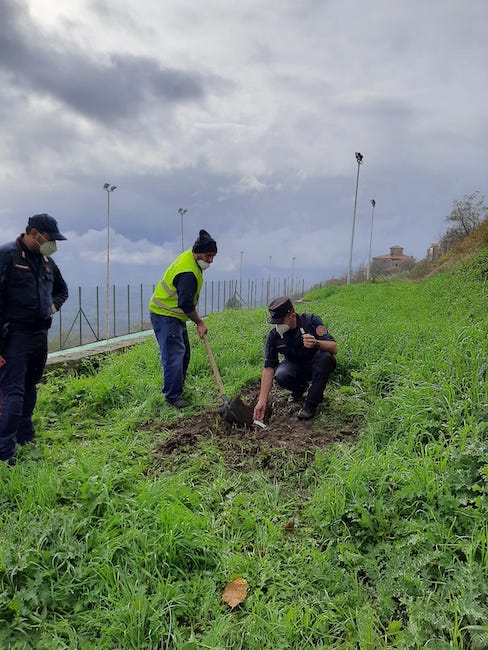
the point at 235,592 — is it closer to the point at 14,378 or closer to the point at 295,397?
the point at 14,378

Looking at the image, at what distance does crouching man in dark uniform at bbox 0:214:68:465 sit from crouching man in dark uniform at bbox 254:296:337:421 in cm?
176

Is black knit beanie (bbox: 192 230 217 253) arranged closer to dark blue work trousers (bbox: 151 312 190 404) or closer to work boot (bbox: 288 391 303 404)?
dark blue work trousers (bbox: 151 312 190 404)

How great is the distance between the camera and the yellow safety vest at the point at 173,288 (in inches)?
165

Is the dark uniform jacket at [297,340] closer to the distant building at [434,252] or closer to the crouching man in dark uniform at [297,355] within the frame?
the crouching man in dark uniform at [297,355]

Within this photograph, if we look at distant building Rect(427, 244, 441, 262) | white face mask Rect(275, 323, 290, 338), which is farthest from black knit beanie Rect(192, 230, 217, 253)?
distant building Rect(427, 244, 441, 262)

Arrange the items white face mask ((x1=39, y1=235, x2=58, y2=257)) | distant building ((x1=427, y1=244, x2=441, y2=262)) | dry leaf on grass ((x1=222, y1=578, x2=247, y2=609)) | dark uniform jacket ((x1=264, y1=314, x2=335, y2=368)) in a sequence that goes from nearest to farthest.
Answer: dry leaf on grass ((x1=222, y1=578, x2=247, y2=609)) → white face mask ((x1=39, y1=235, x2=58, y2=257)) → dark uniform jacket ((x1=264, y1=314, x2=335, y2=368)) → distant building ((x1=427, y1=244, x2=441, y2=262))

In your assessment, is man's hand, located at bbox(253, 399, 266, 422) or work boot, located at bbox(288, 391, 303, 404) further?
work boot, located at bbox(288, 391, 303, 404)

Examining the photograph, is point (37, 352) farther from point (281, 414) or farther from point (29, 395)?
point (281, 414)

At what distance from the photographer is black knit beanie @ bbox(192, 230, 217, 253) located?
13.7 feet

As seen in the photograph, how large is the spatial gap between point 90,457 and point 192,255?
6.94ft

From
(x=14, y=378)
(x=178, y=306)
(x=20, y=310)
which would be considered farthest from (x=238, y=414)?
(x=20, y=310)

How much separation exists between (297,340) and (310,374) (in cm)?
→ 38

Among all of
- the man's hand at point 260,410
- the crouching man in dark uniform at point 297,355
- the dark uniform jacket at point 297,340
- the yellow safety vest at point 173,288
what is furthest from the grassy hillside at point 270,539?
the yellow safety vest at point 173,288

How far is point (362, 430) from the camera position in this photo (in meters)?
3.26
